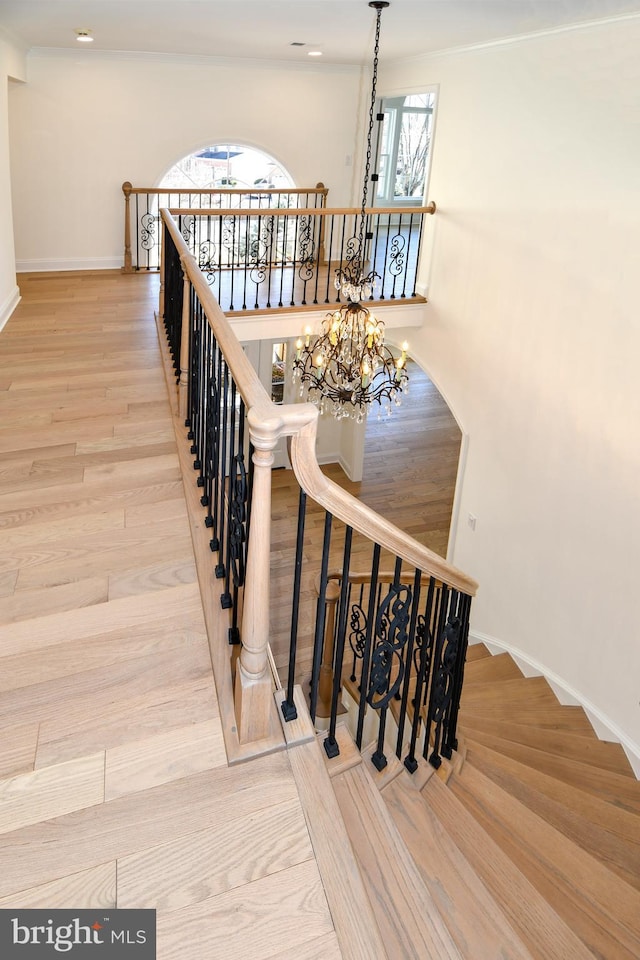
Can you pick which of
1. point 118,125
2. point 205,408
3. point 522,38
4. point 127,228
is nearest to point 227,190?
point 127,228

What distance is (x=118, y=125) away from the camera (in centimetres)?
815

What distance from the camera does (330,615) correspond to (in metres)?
4.42

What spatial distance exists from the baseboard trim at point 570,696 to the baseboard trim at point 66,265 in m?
6.15

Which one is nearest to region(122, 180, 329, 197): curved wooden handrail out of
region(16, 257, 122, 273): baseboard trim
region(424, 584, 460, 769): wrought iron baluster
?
region(16, 257, 122, 273): baseboard trim

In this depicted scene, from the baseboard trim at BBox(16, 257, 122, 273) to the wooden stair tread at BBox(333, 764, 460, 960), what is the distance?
7.94 metres

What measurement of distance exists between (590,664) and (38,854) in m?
4.36

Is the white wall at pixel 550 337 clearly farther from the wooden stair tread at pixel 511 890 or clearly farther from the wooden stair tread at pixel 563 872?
the wooden stair tread at pixel 511 890

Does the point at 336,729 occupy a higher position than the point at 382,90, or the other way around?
the point at 382,90

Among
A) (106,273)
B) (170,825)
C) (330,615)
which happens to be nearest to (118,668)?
(170,825)

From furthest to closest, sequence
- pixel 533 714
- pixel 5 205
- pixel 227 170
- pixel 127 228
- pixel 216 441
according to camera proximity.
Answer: pixel 227 170 → pixel 127 228 → pixel 5 205 → pixel 533 714 → pixel 216 441

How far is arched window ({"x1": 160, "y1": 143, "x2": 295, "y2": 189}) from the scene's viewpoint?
29.0ft

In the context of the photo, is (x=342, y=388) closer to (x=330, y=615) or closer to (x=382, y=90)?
(x=330, y=615)

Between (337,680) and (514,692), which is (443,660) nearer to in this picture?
(337,680)

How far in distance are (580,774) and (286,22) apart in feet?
19.0
